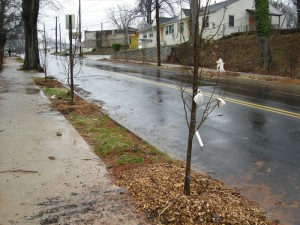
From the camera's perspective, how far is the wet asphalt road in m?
5.10

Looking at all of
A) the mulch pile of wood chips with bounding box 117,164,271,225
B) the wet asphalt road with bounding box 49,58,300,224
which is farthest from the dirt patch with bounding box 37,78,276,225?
the wet asphalt road with bounding box 49,58,300,224

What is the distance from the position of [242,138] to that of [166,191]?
3800 mm

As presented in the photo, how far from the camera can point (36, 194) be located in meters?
4.59

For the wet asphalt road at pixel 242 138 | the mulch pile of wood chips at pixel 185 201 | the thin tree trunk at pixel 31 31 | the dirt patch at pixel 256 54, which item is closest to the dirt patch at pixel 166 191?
the mulch pile of wood chips at pixel 185 201

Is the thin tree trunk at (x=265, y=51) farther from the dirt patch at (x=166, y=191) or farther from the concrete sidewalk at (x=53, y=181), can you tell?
the dirt patch at (x=166, y=191)

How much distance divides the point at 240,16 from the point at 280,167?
140ft

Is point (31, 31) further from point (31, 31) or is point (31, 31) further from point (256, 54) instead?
point (256, 54)

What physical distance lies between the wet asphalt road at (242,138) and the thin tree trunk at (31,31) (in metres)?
17.2

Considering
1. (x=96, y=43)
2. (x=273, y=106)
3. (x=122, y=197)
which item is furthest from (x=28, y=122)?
(x=96, y=43)

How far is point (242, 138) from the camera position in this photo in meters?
7.73

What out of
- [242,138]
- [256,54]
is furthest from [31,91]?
[256,54]

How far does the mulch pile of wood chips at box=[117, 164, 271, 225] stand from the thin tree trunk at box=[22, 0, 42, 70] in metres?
26.1

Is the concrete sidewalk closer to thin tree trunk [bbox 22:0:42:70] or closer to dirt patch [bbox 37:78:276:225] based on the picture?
dirt patch [bbox 37:78:276:225]

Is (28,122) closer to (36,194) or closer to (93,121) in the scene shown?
(93,121)
